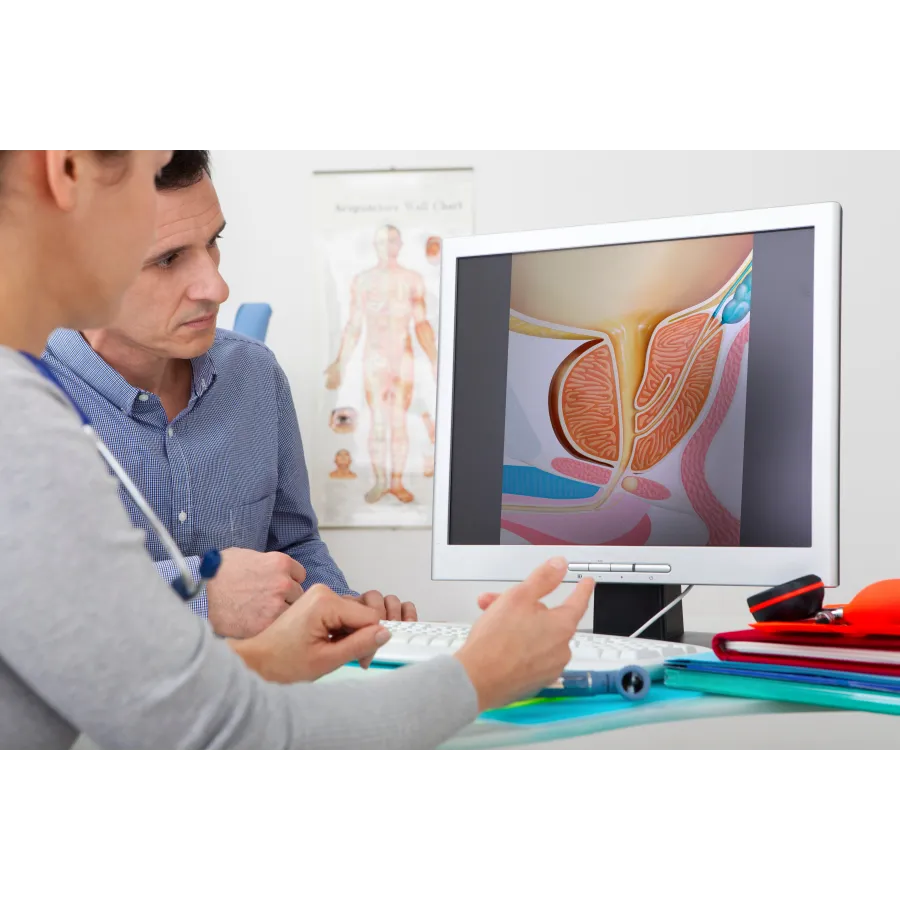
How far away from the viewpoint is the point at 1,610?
1.56 ft

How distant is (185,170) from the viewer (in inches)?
46.3

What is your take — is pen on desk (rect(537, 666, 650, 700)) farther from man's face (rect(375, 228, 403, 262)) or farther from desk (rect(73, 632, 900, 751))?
man's face (rect(375, 228, 403, 262))

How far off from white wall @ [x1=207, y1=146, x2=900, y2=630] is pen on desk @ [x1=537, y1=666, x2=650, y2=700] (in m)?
1.78

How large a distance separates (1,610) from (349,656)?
33 centimetres

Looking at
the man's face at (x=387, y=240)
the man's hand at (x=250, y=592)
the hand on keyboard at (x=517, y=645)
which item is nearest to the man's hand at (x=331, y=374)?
the man's face at (x=387, y=240)

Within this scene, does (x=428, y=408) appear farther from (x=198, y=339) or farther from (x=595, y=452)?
(x=595, y=452)

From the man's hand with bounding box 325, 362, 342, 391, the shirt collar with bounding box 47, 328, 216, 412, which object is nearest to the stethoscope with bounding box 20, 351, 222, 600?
the shirt collar with bounding box 47, 328, 216, 412

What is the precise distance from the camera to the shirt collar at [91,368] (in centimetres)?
130

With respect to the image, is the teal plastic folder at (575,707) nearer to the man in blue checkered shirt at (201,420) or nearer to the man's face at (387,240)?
the man in blue checkered shirt at (201,420)

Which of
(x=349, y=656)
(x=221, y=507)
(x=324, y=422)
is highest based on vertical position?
(x=324, y=422)

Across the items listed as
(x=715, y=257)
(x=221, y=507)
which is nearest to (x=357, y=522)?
(x=221, y=507)

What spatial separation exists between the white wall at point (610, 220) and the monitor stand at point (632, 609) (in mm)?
1445

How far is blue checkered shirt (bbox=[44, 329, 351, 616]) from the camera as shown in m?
1.30

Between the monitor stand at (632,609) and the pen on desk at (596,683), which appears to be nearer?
the pen on desk at (596,683)
